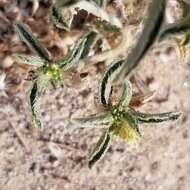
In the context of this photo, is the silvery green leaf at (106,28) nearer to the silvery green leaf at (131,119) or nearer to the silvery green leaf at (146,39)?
the silvery green leaf at (131,119)

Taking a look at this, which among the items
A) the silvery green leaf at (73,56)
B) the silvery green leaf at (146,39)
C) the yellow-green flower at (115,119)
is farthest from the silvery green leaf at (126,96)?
the silvery green leaf at (146,39)

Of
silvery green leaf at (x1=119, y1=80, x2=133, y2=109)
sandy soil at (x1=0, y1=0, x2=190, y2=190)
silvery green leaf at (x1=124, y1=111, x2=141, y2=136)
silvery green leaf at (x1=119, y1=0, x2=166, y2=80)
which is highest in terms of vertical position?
silvery green leaf at (x1=119, y1=0, x2=166, y2=80)

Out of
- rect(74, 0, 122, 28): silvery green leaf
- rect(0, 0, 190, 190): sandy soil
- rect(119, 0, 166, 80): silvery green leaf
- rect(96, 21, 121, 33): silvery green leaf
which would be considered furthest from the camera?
rect(0, 0, 190, 190): sandy soil

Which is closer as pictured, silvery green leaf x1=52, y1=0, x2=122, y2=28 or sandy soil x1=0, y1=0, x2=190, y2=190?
silvery green leaf x1=52, y1=0, x2=122, y2=28

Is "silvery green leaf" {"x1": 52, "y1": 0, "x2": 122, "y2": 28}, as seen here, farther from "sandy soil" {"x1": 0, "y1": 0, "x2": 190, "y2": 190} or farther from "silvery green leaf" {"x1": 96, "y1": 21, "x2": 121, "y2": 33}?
"sandy soil" {"x1": 0, "y1": 0, "x2": 190, "y2": 190}

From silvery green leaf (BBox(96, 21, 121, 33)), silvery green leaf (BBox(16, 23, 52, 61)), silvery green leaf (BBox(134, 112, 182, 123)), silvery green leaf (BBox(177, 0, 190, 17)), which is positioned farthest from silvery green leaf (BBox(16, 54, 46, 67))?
silvery green leaf (BBox(177, 0, 190, 17))

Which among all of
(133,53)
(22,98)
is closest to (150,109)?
(22,98)
